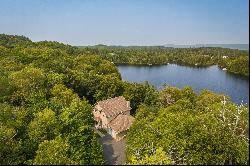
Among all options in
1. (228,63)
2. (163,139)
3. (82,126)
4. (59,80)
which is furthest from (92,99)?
(228,63)

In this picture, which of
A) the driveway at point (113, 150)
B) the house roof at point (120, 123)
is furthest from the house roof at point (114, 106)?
the driveway at point (113, 150)

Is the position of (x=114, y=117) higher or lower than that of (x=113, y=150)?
higher

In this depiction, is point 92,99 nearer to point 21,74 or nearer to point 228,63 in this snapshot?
point 21,74

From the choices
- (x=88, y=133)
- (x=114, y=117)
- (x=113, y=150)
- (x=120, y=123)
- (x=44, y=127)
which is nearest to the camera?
(x=44, y=127)

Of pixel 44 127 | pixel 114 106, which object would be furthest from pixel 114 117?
pixel 44 127

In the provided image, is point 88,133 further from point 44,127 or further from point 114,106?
point 114,106

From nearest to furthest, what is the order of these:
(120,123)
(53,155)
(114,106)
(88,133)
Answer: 1. (53,155)
2. (88,133)
3. (120,123)
4. (114,106)

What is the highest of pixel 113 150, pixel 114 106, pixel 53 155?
pixel 53 155

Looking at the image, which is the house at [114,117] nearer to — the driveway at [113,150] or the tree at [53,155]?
the driveway at [113,150]

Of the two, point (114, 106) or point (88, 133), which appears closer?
point (88, 133)
